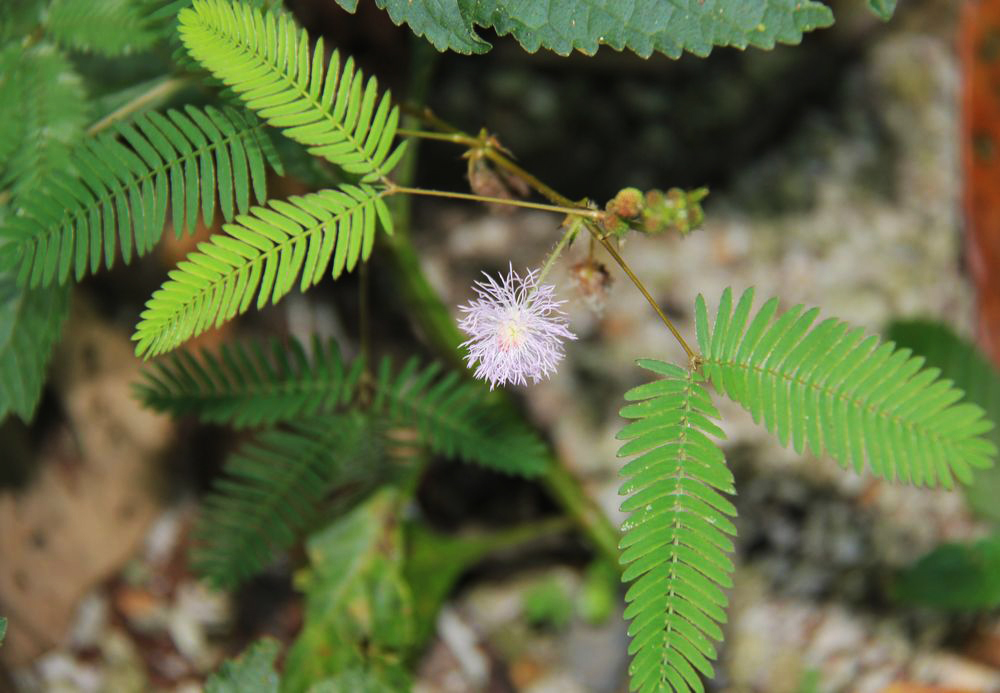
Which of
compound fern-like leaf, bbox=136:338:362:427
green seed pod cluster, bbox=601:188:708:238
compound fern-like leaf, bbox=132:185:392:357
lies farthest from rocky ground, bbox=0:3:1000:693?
compound fern-like leaf, bbox=132:185:392:357

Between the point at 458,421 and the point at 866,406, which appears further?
the point at 458,421

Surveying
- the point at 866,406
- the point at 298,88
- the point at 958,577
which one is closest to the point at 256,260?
the point at 298,88

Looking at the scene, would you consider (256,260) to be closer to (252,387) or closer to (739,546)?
(252,387)

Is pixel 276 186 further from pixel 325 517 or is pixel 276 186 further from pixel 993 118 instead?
pixel 993 118

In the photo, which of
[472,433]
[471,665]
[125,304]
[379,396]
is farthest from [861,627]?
[125,304]

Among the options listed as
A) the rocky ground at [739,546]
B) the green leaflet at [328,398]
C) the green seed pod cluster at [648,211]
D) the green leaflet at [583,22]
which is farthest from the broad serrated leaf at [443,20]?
the rocky ground at [739,546]

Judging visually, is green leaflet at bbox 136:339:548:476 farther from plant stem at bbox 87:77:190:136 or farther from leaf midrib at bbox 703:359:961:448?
leaf midrib at bbox 703:359:961:448
